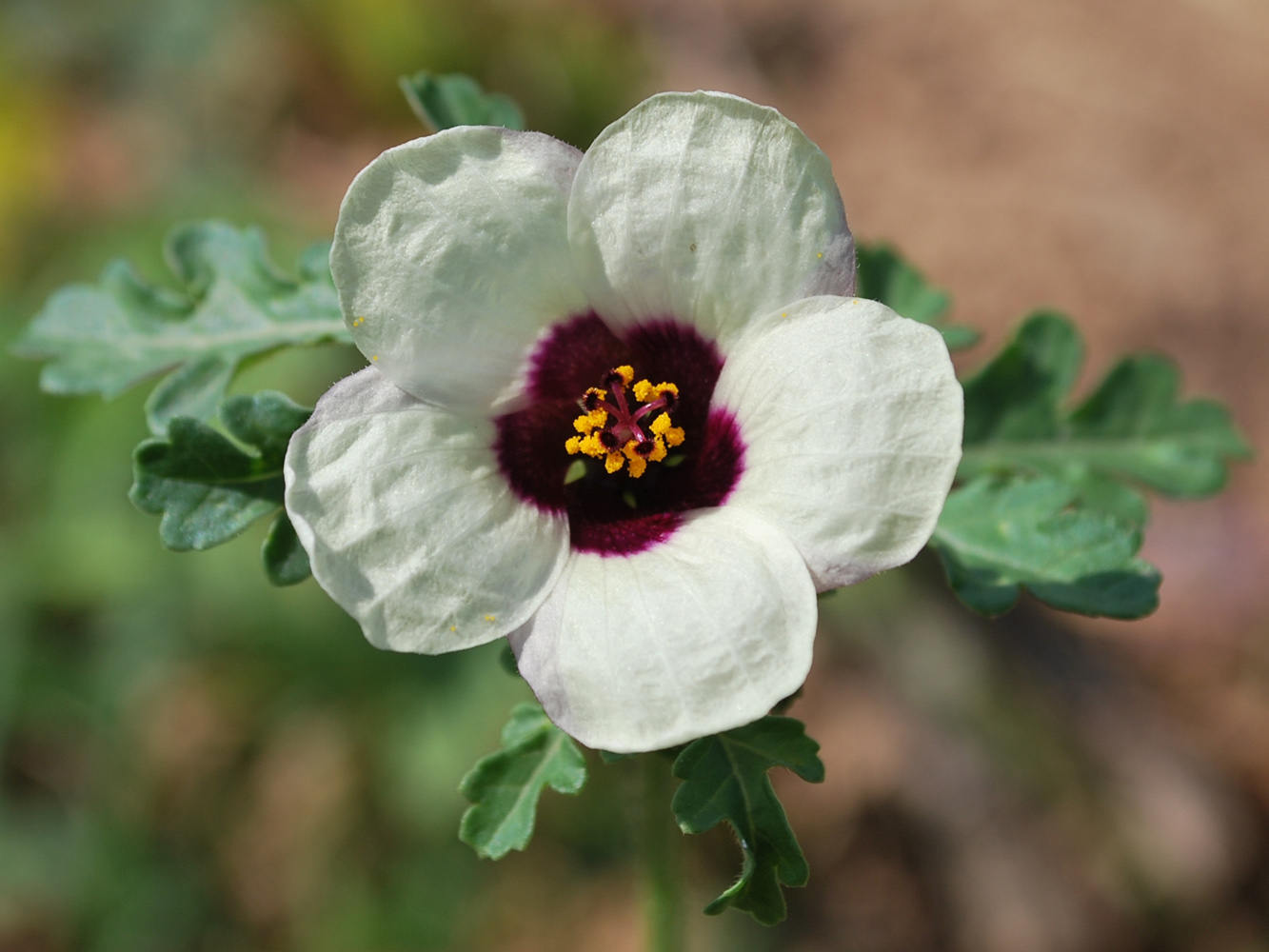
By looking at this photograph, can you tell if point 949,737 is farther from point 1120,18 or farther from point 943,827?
point 1120,18

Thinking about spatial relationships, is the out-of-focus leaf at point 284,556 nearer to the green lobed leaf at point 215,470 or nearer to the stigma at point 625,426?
the green lobed leaf at point 215,470

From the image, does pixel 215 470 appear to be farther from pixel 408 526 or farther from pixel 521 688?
pixel 521 688

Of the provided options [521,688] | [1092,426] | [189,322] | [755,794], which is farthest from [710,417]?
[521,688]

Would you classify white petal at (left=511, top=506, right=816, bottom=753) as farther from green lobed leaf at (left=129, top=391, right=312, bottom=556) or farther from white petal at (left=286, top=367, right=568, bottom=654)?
green lobed leaf at (left=129, top=391, right=312, bottom=556)

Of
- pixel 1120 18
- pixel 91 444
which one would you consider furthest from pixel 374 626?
pixel 1120 18

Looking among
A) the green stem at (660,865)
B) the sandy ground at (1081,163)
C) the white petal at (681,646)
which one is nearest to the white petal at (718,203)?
the white petal at (681,646)
